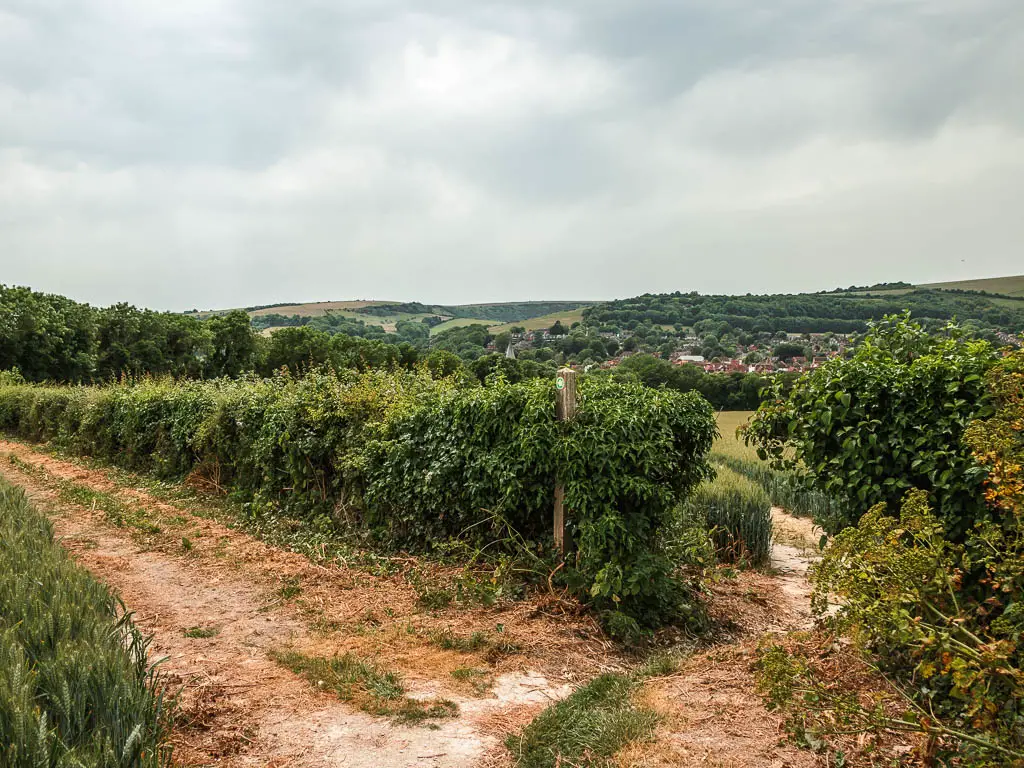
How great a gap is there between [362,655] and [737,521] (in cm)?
612

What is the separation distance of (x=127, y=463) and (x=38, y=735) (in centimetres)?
1384

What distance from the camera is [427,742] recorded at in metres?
3.65

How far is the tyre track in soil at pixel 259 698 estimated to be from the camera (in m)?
3.46

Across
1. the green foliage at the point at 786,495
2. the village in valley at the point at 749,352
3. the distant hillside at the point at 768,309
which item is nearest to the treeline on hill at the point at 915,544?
the village in valley at the point at 749,352

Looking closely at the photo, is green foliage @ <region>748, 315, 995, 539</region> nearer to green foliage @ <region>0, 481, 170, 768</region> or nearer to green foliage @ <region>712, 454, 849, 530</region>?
green foliage @ <region>0, 481, 170, 768</region>

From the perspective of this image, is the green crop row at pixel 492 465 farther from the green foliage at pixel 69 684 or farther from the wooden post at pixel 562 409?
the green foliage at pixel 69 684

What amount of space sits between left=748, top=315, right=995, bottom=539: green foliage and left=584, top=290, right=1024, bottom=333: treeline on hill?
20150mm

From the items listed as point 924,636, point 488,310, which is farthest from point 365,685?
point 488,310

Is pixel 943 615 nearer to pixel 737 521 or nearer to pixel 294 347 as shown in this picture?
pixel 737 521

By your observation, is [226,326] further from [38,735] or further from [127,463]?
[38,735]

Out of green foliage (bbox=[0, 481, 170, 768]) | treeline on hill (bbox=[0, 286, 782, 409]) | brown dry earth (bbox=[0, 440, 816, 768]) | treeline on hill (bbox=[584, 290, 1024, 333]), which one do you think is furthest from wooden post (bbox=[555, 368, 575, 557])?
treeline on hill (bbox=[0, 286, 782, 409])

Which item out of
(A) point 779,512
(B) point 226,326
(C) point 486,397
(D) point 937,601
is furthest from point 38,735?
(B) point 226,326

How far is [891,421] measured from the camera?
13.8ft

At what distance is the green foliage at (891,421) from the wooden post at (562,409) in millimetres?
1648
